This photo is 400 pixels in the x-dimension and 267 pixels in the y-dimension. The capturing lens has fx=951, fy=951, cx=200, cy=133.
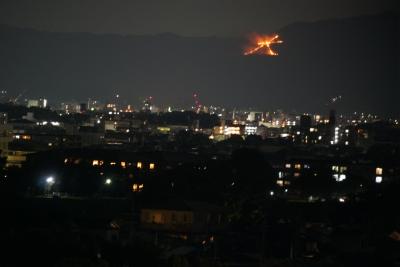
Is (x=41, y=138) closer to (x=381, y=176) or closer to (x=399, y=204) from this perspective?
(x=381, y=176)

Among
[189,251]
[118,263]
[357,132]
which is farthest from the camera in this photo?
[357,132]

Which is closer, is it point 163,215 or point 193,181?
point 163,215

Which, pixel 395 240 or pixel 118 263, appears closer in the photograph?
pixel 118 263

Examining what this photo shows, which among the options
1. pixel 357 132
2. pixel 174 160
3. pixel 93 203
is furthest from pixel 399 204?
pixel 357 132

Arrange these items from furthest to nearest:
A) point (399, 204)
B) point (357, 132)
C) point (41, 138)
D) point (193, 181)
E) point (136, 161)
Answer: point (357, 132)
point (41, 138)
point (136, 161)
point (193, 181)
point (399, 204)

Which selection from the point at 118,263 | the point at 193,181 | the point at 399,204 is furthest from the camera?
the point at 193,181

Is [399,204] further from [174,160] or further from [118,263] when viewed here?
[174,160]

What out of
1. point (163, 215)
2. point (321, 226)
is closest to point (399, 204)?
point (321, 226)

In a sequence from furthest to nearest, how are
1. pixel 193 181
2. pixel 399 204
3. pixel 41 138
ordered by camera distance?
pixel 41 138 → pixel 193 181 → pixel 399 204
